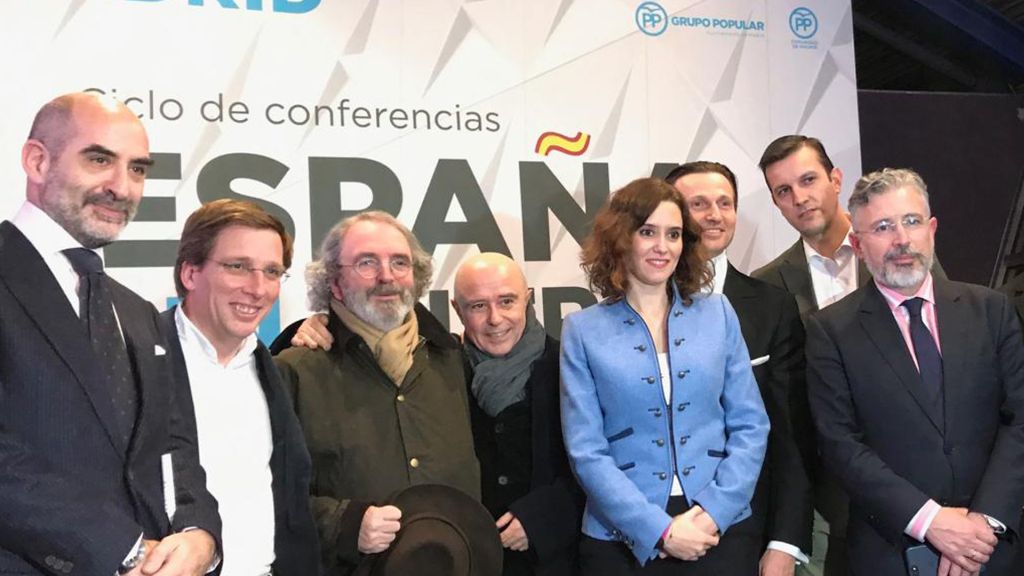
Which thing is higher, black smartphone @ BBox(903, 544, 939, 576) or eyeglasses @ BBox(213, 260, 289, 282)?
eyeglasses @ BBox(213, 260, 289, 282)

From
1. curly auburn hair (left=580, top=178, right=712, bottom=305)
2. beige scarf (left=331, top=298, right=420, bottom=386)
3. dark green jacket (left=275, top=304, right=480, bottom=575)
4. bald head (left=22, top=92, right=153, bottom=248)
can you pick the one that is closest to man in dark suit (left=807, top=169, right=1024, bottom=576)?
curly auburn hair (left=580, top=178, right=712, bottom=305)

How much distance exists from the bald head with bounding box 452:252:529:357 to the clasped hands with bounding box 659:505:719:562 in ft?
2.81

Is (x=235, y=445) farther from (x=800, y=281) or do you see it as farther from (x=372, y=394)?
(x=800, y=281)

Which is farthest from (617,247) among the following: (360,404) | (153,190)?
(153,190)

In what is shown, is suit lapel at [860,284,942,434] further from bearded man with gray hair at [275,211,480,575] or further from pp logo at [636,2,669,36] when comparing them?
pp logo at [636,2,669,36]

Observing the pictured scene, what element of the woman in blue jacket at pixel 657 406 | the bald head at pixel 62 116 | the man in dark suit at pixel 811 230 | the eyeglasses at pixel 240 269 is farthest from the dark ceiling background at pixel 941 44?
the bald head at pixel 62 116

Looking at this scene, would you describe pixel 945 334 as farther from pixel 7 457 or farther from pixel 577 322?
pixel 7 457

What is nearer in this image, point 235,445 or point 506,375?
point 235,445

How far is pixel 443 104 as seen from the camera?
15.6ft

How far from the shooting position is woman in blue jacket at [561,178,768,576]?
2.59 metres

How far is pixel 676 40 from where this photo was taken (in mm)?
5137

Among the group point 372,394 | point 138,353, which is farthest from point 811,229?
point 138,353

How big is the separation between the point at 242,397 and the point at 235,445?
137 mm

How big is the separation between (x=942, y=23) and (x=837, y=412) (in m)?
5.44
